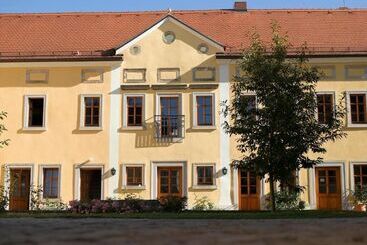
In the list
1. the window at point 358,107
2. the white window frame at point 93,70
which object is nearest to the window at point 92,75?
the white window frame at point 93,70

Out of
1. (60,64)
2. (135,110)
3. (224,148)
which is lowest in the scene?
(224,148)

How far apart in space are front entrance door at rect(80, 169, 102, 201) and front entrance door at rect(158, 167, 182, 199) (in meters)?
2.62

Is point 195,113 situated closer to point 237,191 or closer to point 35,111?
point 237,191

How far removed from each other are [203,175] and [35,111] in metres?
7.97

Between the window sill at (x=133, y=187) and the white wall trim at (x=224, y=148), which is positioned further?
the window sill at (x=133, y=187)

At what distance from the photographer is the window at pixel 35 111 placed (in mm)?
25484

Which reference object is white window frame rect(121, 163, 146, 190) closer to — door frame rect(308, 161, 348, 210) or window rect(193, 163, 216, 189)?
window rect(193, 163, 216, 189)

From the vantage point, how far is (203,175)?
24562mm

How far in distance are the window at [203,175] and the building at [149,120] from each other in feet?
0.14

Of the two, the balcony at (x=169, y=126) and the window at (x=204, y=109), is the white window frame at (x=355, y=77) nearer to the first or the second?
the window at (x=204, y=109)

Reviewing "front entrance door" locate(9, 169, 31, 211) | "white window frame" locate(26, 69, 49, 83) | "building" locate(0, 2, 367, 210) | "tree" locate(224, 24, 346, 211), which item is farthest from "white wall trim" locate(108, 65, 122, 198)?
"tree" locate(224, 24, 346, 211)

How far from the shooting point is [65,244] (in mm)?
4715

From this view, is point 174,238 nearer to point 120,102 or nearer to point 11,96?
point 120,102

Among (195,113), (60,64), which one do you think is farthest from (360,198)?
(60,64)
